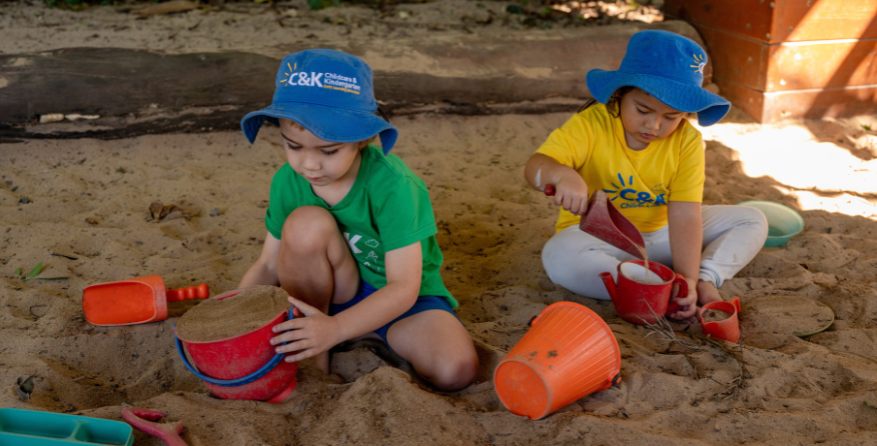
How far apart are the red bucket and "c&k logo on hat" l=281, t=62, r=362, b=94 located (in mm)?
559

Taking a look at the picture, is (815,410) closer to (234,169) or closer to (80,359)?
(80,359)

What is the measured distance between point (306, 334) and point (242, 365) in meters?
0.16

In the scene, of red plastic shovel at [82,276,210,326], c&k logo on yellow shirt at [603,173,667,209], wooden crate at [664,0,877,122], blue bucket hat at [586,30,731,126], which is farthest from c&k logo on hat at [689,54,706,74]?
wooden crate at [664,0,877,122]

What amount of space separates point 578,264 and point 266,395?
115cm

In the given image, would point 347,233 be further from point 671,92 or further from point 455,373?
point 671,92

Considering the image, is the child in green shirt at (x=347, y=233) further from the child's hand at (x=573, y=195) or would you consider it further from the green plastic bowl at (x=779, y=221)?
the green plastic bowl at (x=779, y=221)

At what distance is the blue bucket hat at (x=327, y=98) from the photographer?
1483mm

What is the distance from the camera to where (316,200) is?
180cm

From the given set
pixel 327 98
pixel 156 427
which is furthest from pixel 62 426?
pixel 327 98

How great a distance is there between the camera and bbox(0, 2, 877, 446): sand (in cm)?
150

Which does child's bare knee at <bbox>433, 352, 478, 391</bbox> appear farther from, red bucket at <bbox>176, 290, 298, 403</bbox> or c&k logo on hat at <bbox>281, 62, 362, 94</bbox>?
c&k logo on hat at <bbox>281, 62, 362, 94</bbox>

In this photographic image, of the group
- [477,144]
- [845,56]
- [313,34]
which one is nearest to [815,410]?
[477,144]

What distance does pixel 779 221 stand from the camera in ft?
8.68

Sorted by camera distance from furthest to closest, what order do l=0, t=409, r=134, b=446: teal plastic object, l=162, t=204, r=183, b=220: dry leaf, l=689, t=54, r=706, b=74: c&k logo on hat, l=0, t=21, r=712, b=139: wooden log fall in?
Answer: l=0, t=21, r=712, b=139: wooden log, l=162, t=204, r=183, b=220: dry leaf, l=689, t=54, r=706, b=74: c&k logo on hat, l=0, t=409, r=134, b=446: teal plastic object
